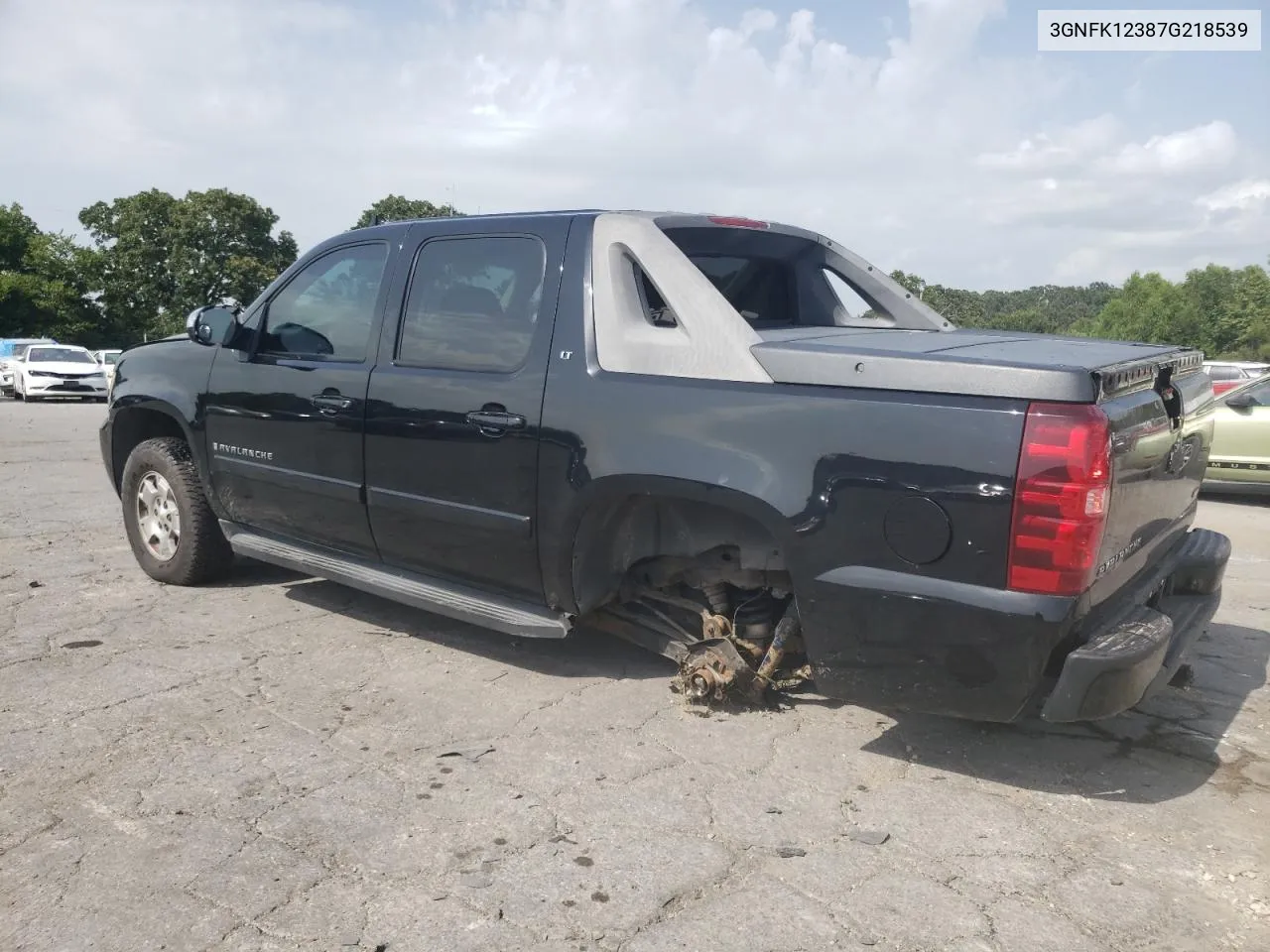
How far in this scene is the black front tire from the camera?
5.49m

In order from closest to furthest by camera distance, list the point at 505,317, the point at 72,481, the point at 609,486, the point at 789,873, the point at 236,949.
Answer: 1. the point at 236,949
2. the point at 789,873
3. the point at 609,486
4. the point at 505,317
5. the point at 72,481

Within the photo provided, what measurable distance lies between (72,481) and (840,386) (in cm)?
888

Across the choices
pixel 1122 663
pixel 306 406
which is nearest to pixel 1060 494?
pixel 1122 663

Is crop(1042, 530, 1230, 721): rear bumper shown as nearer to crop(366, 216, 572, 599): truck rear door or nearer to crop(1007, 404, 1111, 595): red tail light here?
crop(1007, 404, 1111, 595): red tail light

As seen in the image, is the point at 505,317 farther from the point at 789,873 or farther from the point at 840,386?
the point at 789,873

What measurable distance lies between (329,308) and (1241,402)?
8.75m

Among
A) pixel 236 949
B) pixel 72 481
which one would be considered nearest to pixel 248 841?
pixel 236 949

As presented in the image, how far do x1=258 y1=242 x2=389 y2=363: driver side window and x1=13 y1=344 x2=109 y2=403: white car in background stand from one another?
76.9 ft

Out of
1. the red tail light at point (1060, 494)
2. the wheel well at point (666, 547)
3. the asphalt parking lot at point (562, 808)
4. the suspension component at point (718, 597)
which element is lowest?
the asphalt parking lot at point (562, 808)

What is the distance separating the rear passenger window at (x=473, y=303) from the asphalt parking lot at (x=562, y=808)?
133 cm

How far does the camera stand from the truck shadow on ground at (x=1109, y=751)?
3.42 metres

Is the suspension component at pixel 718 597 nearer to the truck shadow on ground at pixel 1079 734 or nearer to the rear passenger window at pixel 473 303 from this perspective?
the truck shadow on ground at pixel 1079 734

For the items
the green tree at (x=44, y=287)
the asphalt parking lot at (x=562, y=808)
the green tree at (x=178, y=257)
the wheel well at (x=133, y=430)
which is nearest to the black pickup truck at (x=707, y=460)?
the wheel well at (x=133, y=430)

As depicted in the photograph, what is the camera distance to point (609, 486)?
3.65 m
